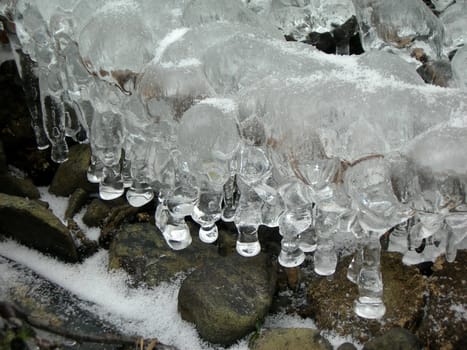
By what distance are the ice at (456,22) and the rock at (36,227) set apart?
2.03 metres

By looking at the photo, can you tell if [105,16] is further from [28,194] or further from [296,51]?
[28,194]

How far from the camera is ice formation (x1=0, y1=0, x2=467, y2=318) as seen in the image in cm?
132

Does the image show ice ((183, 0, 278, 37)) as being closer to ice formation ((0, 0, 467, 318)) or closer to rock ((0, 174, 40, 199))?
ice formation ((0, 0, 467, 318))

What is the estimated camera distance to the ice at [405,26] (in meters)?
1.95

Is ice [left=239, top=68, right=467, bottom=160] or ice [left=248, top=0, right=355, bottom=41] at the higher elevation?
ice [left=239, top=68, right=467, bottom=160]

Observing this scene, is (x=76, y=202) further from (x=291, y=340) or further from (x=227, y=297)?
(x=291, y=340)

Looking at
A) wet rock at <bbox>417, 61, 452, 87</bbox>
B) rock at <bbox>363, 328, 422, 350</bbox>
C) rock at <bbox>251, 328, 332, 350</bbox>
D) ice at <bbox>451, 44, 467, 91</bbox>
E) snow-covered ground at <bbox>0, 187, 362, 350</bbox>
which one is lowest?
snow-covered ground at <bbox>0, 187, 362, 350</bbox>

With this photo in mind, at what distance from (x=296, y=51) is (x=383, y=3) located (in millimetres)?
606

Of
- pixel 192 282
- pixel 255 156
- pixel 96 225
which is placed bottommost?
pixel 96 225

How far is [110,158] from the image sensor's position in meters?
2.12

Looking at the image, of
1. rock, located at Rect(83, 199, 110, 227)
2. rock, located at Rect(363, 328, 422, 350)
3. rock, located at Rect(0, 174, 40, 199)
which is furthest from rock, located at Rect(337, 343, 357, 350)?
rock, located at Rect(0, 174, 40, 199)

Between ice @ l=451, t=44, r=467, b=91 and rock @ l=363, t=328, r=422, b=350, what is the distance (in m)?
1.00

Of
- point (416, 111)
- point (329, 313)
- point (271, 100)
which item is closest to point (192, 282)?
point (329, 313)

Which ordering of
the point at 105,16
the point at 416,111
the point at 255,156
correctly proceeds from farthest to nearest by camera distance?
the point at 105,16, the point at 255,156, the point at 416,111
